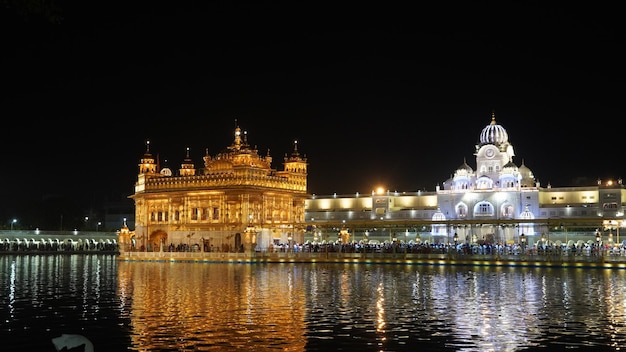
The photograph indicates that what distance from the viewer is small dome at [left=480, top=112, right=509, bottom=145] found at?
3986 inches

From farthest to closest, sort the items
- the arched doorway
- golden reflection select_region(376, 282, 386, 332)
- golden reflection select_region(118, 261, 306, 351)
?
1. the arched doorway
2. golden reflection select_region(376, 282, 386, 332)
3. golden reflection select_region(118, 261, 306, 351)

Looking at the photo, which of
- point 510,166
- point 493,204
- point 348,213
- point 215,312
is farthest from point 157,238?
point 215,312

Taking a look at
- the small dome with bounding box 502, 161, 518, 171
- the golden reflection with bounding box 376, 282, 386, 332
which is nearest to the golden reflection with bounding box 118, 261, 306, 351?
the golden reflection with bounding box 376, 282, 386, 332

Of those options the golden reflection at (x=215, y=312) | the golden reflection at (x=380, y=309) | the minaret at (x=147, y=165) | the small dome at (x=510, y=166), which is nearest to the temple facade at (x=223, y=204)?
the minaret at (x=147, y=165)

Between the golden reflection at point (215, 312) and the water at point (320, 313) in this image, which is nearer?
the water at point (320, 313)

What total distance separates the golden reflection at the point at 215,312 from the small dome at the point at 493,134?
5794 cm

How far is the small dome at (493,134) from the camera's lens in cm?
10125

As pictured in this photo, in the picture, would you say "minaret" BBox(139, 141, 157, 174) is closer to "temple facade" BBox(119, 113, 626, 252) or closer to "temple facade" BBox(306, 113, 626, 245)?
"temple facade" BBox(119, 113, 626, 252)

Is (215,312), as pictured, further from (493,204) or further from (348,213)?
(348,213)

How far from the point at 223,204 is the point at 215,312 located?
5013 centimetres

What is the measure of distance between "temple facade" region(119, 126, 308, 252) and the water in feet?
101

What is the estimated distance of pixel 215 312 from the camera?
30.4m

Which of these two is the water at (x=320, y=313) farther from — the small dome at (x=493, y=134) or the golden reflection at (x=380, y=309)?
the small dome at (x=493, y=134)

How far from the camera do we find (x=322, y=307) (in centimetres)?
3188
